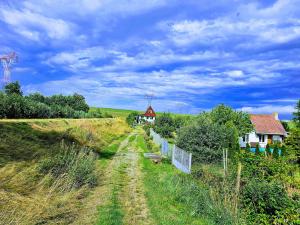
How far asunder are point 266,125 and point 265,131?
5.88 ft

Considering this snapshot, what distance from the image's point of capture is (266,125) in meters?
55.4

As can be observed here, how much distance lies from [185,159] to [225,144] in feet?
12.2

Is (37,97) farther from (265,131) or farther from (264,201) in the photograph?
(264,201)

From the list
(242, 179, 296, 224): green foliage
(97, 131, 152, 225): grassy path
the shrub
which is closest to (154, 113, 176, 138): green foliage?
(97, 131, 152, 225): grassy path

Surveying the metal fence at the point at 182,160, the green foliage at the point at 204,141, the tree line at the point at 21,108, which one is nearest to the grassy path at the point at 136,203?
the metal fence at the point at 182,160

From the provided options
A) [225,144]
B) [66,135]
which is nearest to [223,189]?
[225,144]

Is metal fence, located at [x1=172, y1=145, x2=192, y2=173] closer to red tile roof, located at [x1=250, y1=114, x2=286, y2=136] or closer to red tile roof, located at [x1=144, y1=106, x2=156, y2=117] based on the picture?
red tile roof, located at [x1=250, y1=114, x2=286, y2=136]

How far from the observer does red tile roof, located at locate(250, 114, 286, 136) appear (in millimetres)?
54056

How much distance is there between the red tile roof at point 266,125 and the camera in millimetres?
54056

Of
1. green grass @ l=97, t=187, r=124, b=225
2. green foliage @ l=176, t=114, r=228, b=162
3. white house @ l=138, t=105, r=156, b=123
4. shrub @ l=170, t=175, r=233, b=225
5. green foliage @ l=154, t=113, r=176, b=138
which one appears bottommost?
green grass @ l=97, t=187, r=124, b=225

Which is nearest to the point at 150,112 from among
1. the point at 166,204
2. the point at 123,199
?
the point at 123,199

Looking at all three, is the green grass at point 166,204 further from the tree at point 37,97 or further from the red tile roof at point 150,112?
the red tile roof at point 150,112

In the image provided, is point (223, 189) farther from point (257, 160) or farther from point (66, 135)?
point (66, 135)

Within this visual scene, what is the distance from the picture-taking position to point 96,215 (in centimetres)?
865
